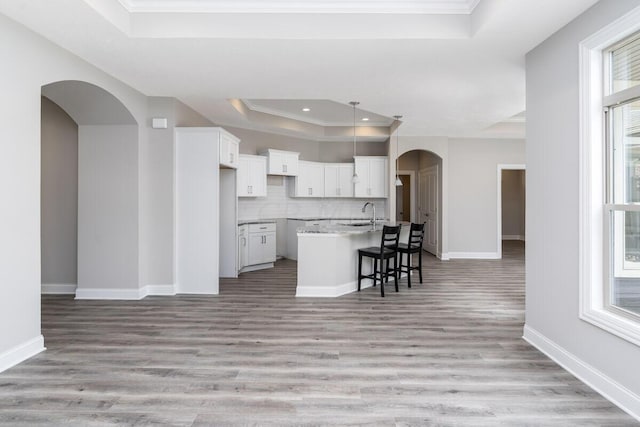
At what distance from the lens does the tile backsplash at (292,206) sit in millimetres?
7527

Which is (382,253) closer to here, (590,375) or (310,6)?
(590,375)

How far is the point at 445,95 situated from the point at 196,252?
12.6 ft

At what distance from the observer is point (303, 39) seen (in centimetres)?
319

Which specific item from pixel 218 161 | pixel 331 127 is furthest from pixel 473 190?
pixel 218 161

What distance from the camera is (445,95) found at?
491cm

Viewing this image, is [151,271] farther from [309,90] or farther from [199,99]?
[309,90]

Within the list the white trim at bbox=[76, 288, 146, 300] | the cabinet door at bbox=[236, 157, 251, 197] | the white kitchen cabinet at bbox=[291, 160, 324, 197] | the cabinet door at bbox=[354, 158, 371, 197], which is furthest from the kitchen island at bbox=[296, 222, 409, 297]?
the cabinet door at bbox=[354, 158, 371, 197]

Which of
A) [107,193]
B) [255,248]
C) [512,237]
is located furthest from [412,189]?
[107,193]

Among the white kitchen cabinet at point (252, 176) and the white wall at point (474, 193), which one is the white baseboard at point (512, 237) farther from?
the white kitchen cabinet at point (252, 176)

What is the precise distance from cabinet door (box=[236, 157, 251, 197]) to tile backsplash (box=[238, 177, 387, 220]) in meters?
0.43

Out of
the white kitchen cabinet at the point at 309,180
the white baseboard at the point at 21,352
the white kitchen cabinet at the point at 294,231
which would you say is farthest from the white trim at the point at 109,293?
the white kitchen cabinet at the point at 309,180

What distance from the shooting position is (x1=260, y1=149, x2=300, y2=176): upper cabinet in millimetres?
7414

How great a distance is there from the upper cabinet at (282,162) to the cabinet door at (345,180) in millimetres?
1033

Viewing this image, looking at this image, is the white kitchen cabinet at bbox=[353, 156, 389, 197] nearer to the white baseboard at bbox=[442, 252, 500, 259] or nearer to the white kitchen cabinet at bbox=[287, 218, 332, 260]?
the white kitchen cabinet at bbox=[287, 218, 332, 260]
